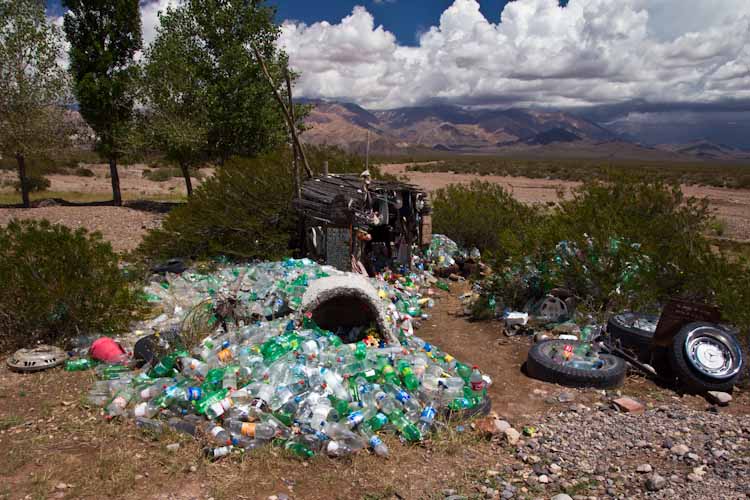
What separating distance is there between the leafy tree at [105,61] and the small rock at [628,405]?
15.8 meters

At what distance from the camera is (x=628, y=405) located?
5.00 m

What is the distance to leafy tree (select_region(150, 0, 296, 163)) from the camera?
1612 cm

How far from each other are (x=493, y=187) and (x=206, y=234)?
7404 mm

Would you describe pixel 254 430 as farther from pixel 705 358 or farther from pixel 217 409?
pixel 705 358

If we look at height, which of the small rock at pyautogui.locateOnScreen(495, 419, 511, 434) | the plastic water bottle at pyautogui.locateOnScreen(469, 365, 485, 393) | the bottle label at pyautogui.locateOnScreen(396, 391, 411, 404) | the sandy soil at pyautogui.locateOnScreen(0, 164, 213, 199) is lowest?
the small rock at pyautogui.locateOnScreen(495, 419, 511, 434)

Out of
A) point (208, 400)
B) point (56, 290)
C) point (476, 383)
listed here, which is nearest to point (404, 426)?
point (476, 383)

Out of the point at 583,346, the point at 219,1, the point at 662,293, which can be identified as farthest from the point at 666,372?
the point at 219,1

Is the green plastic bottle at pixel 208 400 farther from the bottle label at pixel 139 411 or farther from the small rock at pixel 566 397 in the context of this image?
the small rock at pixel 566 397

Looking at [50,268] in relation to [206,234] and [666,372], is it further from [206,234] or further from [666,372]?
[666,372]

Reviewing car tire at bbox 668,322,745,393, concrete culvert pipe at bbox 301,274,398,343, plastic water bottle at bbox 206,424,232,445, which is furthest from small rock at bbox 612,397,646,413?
plastic water bottle at bbox 206,424,232,445

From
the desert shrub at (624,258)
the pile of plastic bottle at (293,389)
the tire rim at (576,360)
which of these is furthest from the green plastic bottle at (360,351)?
the desert shrub at (624,258)

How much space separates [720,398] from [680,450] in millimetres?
1317

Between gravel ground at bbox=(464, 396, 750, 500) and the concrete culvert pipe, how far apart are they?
196 centimetres

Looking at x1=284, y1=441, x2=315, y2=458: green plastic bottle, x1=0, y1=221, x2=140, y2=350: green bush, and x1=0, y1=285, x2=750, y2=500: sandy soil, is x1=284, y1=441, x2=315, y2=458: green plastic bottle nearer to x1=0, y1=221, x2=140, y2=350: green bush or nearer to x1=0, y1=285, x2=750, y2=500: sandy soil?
x1=0, y1=285, x2=750, y2=500: sandy soil
